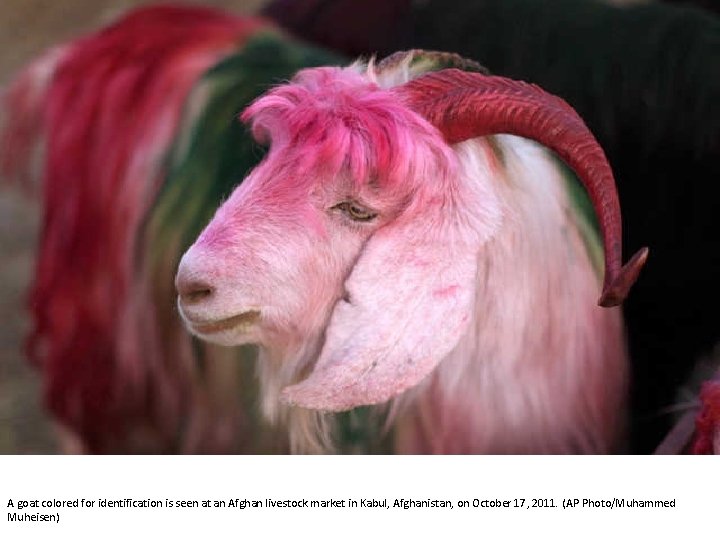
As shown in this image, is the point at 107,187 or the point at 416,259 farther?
the point at 107,187

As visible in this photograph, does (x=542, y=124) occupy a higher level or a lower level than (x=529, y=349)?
higher

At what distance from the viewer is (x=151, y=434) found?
902 millimetres

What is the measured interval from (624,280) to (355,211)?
23 cm

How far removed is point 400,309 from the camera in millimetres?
775

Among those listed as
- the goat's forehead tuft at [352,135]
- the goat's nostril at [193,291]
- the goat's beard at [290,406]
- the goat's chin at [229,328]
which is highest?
the goat's forehead tuft at [352,135]

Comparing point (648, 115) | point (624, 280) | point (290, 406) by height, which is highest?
point (648, 115)

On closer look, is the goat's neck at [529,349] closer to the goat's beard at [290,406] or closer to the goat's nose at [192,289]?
the goat's beard at [290,406]

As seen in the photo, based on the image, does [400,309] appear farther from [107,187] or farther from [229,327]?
[107,187]

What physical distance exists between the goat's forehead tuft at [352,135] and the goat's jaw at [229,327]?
115mm

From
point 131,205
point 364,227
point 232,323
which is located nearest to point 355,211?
point 364,227

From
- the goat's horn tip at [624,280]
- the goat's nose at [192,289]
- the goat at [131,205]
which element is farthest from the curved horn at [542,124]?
the goat's nose at [192,289]

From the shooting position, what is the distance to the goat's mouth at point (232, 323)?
0.76 metres

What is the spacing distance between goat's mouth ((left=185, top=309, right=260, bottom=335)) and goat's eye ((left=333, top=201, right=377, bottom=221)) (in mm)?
104
